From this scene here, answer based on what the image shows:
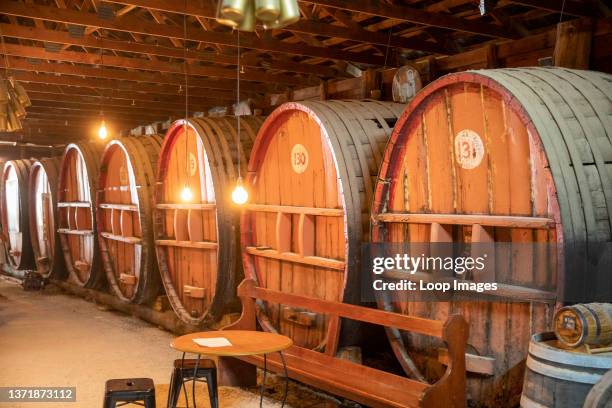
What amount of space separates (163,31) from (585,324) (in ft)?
17.4

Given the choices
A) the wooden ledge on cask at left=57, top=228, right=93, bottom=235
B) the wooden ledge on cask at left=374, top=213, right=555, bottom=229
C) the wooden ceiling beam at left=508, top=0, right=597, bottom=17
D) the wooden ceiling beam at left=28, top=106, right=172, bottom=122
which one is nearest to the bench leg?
the wooden ledge on cask at left=374, top=213, right=555, bottom=229

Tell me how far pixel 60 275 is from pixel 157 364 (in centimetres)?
538

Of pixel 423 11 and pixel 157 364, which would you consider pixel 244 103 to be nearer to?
pixel 423 11

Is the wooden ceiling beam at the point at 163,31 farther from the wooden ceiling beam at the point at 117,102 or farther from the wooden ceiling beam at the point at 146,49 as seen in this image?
the wooden ceiling beam at the point at 117,102

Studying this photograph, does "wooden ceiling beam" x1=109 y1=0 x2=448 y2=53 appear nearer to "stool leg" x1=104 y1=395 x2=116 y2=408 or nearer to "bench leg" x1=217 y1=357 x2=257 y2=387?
"bench leg" x1=217 y1=357 x2=257 y2=387

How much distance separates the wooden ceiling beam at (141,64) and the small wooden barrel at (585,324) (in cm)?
625

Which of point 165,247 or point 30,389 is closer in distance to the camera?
point 30,389

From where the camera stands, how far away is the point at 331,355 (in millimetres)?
4895

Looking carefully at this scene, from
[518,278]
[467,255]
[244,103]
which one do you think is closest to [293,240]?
[467,255]

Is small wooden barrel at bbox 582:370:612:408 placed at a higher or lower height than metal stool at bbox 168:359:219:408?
higher

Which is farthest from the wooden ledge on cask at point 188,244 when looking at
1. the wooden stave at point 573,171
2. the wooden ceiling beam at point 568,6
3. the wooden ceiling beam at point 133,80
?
the wooden stave at point 573,171

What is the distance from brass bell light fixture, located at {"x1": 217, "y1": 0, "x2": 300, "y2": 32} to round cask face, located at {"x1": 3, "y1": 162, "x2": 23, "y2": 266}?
10366mm

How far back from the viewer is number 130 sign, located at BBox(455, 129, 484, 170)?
13.0 ft

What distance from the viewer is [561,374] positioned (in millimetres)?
2945
